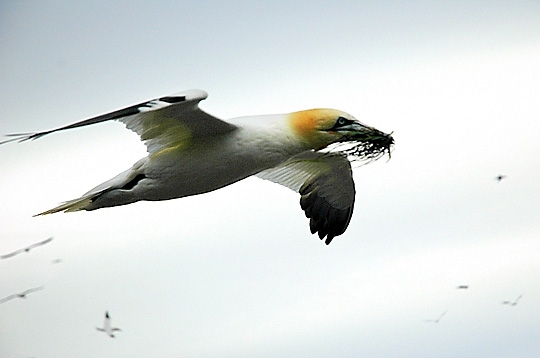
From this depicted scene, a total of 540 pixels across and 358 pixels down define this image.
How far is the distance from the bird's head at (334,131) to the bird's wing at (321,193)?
4.25ft

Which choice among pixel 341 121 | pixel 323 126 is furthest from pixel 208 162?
pixel 341 121

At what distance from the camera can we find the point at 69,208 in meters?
8.28

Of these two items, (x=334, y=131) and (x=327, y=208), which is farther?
(x=327, y=208)

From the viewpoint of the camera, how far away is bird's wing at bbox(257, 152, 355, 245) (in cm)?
987

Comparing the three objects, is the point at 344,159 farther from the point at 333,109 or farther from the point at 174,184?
the point at 174,184

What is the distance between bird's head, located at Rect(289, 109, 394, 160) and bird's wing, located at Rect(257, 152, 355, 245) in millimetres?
1294

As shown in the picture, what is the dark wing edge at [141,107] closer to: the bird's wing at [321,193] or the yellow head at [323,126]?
the yellow head at [323,126]

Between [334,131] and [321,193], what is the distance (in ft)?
5.37

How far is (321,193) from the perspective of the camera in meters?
9.96

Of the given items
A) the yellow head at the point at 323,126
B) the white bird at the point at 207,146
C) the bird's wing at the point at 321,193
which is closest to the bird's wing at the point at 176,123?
the white bird at the point at 207,146

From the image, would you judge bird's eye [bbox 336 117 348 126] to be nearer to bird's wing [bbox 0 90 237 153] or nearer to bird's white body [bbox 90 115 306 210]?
bird's white body [bbox 90 115 306 210]

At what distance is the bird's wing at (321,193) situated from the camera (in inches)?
388

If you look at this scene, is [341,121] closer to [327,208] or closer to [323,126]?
[323,126]

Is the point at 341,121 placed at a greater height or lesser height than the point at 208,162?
greater
